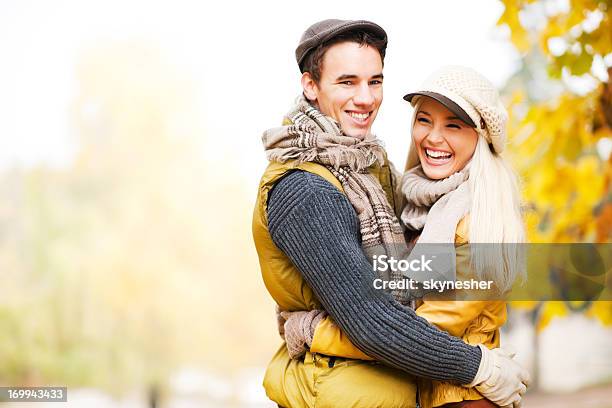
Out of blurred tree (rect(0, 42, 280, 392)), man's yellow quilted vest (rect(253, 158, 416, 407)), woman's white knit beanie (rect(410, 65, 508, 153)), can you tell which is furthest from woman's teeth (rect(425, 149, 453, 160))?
blurred tree (rect(0, 42, 280, 392))

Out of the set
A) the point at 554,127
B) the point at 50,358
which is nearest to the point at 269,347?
the point at 50,358

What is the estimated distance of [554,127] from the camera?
3.48 meters

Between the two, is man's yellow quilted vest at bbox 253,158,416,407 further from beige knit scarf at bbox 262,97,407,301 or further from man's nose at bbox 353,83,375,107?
man's nose at bbox 353,83,375,107

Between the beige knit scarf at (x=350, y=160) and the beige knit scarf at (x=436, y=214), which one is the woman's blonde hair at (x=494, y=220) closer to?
the beige knit scarf at (x=436, y=214)

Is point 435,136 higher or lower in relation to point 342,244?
higher

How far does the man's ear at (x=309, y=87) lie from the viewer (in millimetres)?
2361

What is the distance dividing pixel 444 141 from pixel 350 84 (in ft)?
1.05

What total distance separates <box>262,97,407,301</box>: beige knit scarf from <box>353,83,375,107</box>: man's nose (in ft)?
0.29

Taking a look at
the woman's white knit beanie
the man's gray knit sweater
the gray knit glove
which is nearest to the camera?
the man's gray knit sweater

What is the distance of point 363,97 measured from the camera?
228 cm

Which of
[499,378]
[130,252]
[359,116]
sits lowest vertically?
[499,378]

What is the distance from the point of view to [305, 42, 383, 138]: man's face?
89.5 inches

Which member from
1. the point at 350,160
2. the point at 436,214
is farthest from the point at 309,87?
the point at 436,214

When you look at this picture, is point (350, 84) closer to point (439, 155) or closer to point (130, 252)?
point (439, 155)
